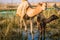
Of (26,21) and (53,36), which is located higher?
(26,21)

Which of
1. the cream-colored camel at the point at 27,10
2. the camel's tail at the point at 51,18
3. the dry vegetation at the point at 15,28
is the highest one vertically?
the cream-colored camel at the point at 27,10

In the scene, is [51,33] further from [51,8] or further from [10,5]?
[10,5]

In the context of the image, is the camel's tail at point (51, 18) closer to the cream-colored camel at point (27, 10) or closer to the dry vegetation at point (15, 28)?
the dry vegetation at point (15, 28)

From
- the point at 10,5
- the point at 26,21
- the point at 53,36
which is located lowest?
the point at 53,36

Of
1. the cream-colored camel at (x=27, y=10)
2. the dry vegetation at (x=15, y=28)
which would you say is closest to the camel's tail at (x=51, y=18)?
the dry vegetation at (x=15, y=28)

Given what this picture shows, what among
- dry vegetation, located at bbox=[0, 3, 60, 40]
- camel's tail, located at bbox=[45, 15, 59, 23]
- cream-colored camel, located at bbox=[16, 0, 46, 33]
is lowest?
dry vegetation, located at bbox=[0, 3, 60, 40]

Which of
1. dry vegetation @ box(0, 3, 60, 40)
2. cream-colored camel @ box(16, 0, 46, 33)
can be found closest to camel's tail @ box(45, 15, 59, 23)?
dry vegetation @ box(0, 3, 60, 40)

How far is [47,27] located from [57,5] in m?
0.31

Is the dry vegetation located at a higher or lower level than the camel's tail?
lower

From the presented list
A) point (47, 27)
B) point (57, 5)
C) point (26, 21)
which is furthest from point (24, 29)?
point (57, 5)

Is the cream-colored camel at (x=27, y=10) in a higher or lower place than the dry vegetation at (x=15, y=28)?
higher

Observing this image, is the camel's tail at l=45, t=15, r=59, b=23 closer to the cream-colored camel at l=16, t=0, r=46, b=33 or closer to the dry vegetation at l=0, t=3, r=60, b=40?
the dry vegetation at l=0, t=3, r=60, b=40

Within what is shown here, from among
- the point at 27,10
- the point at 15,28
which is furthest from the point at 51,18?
the point at 15,28

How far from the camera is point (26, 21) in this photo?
10.0ft
